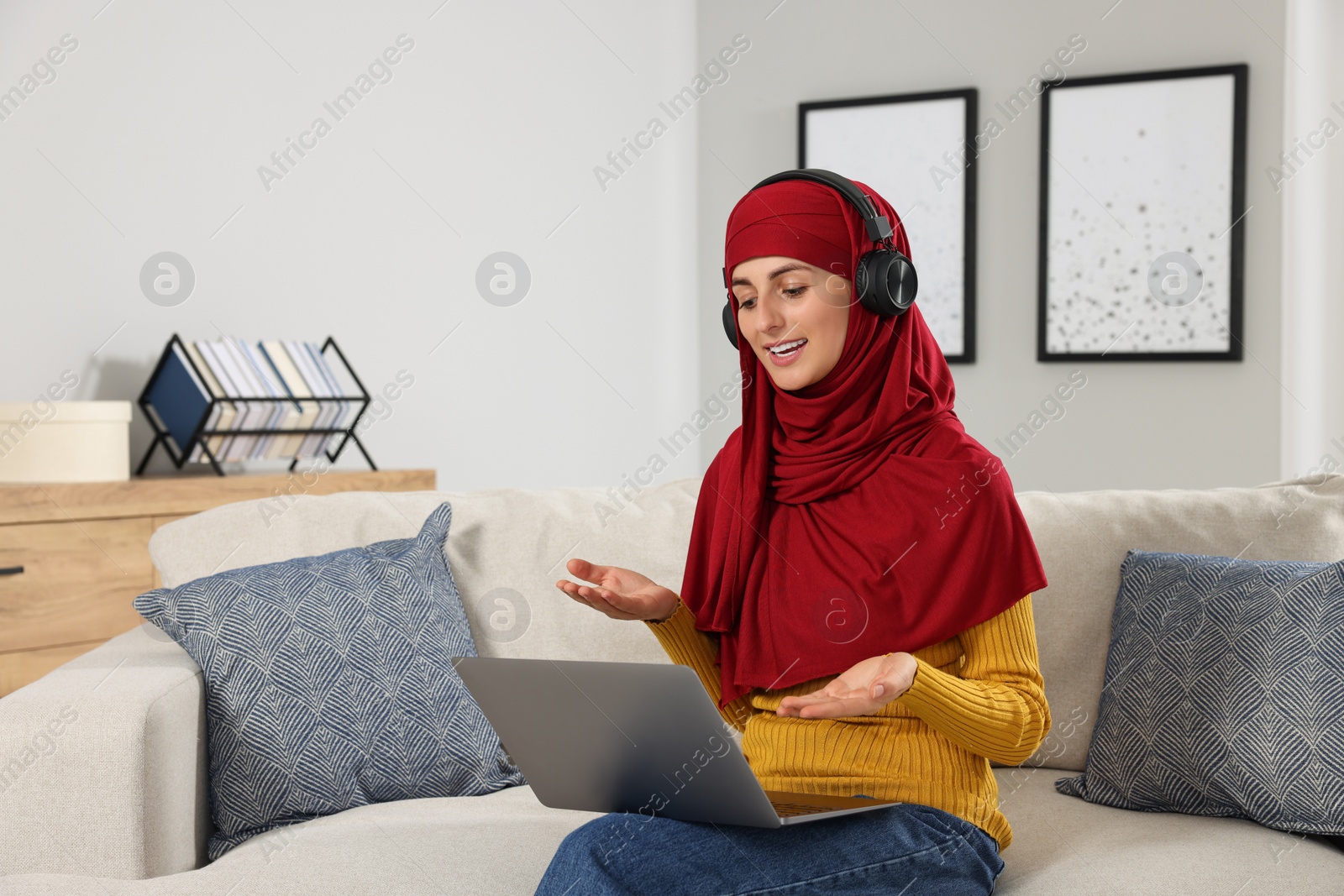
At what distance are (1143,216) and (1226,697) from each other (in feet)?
9.12

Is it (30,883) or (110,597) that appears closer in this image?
(30,883)

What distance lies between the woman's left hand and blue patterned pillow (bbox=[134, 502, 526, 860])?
2.61 ft

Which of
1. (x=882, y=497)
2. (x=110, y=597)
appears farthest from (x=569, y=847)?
(x=110, y=597)

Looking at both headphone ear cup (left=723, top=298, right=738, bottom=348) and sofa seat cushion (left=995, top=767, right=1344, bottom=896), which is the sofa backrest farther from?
headphone ear cup (left=723, top=298, right=738, bottom=348)

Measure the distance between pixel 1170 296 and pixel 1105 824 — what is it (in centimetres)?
279

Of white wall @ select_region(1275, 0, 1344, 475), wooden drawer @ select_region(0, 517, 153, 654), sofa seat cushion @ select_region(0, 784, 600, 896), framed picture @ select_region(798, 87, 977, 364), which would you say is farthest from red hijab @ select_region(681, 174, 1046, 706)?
white wall @ select_region(1275, 0, 1344, 475)

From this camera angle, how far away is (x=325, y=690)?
1.60 m

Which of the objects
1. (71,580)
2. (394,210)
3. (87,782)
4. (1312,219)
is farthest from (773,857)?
(1312,219)

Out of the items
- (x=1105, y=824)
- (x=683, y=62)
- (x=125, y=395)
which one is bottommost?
(x=1105, y=824)

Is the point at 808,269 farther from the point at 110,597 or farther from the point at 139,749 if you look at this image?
the point at 110,597

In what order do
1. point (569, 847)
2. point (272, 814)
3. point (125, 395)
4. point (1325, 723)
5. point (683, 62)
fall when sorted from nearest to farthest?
point (569, 847), point (1325, 723), point (272, 814), point (125, 395), point (683, 62)

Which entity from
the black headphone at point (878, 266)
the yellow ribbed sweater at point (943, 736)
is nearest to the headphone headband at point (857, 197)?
the black headphone at point (878, 266)

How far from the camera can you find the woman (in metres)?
1.14

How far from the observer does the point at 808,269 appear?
1338 mm
